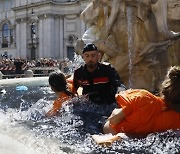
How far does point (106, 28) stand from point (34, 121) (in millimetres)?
4832

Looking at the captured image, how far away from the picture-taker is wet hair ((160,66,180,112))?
11.0ft

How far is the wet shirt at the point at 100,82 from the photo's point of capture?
189 inches

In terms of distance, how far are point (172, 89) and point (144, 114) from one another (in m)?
0.37

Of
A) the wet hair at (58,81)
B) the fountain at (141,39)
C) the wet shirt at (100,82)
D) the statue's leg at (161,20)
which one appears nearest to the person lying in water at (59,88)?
Answer: the wet hair at (58,81)

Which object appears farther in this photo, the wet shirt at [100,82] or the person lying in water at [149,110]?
the wet shirt at [100,82]

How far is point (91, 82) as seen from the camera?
4863 mm

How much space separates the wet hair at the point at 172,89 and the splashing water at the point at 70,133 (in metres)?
0.29

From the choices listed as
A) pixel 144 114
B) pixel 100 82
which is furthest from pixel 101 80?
pixel 144 114

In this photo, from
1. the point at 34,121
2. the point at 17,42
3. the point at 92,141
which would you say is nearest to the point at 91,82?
the point at 34,121

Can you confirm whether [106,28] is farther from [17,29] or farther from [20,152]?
[17,29]

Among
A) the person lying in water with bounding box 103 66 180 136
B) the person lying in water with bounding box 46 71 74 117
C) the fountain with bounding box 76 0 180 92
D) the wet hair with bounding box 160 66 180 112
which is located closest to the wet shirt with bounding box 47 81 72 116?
the person lying in water with bounding box 46 71 74 117

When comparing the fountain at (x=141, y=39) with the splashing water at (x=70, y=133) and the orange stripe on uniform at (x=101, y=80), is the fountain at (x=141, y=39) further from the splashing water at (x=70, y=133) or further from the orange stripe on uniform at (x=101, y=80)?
the orange stripe on uniform at (x=101, y=80)

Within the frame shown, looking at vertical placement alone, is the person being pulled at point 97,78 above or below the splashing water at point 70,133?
above

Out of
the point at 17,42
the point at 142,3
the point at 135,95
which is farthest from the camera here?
the point at 17,42
